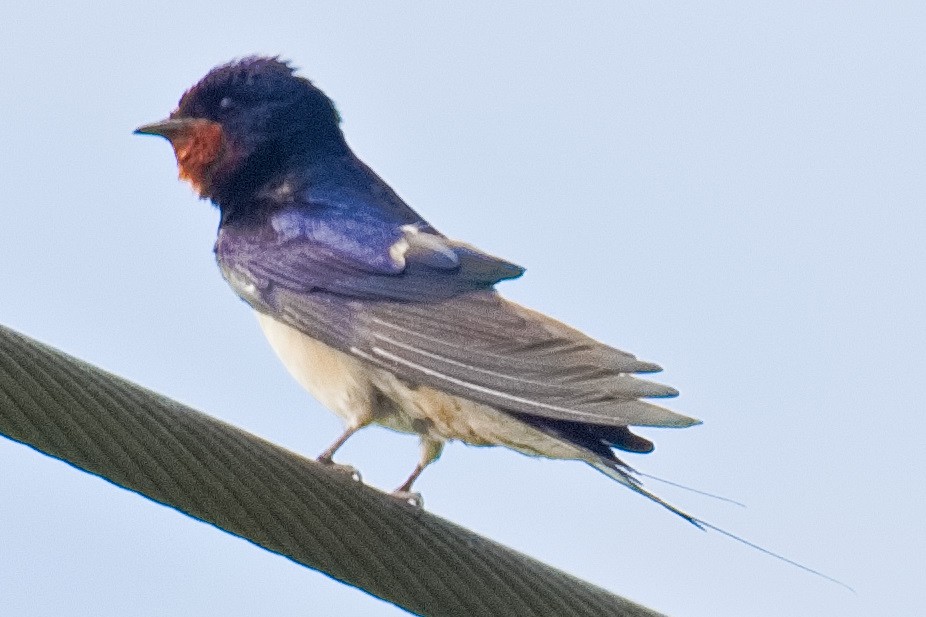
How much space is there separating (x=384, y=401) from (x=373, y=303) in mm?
220

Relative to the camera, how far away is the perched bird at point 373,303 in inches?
117

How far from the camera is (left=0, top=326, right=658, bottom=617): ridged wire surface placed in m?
2.00

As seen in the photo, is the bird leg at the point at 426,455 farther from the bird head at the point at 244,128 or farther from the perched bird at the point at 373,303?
the bird head at the point at 244,128

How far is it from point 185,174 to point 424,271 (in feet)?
2.61

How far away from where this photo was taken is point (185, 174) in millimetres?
4215

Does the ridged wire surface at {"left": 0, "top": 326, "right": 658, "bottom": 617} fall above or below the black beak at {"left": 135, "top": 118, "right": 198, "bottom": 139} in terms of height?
below

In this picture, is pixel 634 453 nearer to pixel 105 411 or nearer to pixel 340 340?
pixel 340 340

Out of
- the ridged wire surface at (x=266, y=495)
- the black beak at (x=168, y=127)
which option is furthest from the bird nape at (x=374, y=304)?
the ridged wire surface at (x=266, y=495)

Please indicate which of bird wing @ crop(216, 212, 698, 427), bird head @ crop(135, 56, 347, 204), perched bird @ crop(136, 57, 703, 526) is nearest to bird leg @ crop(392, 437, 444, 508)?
perched bird @ crop(136, 57, 703, 526)

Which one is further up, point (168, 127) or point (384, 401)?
point (168, 127)

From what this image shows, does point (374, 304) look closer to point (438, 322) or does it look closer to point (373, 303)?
point (373, 303)

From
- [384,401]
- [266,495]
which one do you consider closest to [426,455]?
[384,401]

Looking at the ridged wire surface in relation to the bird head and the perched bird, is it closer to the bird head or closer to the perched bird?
the perched bird

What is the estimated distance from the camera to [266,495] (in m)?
2.18
